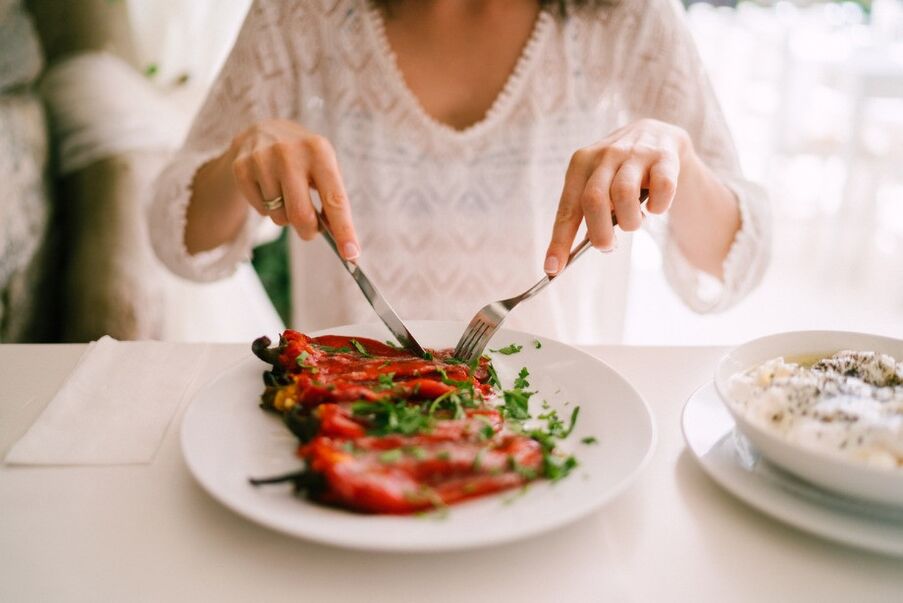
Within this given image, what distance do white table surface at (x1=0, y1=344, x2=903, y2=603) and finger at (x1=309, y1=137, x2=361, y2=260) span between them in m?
0.27

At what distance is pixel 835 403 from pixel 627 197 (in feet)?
0.94

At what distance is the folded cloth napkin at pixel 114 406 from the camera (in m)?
0.60

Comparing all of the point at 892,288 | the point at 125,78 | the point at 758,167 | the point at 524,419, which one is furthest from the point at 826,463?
the point at 758,167

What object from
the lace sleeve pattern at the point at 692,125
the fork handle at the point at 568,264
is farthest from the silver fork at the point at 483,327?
the lace sleeve pattern at the point at 692,125

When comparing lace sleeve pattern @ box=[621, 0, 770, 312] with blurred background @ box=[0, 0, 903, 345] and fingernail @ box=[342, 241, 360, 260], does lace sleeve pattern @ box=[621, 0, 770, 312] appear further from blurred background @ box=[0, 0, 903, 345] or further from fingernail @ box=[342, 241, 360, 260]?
blurred background @ box=[0, 0, 903, 345]

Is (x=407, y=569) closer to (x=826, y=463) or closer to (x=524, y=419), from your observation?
(x=524, y=419)

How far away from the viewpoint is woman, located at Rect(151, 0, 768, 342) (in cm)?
114

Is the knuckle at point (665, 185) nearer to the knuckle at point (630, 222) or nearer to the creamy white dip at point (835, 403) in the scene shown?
the knuckle at point (630, 222)

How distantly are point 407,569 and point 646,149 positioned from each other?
0.51m

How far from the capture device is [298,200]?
2.46 ft

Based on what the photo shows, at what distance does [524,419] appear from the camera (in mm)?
601

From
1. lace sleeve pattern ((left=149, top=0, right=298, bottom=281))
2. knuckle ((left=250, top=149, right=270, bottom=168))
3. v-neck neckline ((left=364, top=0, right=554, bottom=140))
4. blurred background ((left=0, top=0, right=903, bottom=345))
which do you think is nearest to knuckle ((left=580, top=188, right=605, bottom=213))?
knuckle ((left=250, top=149, right=270, bottom=168))

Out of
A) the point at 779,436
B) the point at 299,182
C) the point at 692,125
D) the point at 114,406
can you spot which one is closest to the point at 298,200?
the point at 299,182

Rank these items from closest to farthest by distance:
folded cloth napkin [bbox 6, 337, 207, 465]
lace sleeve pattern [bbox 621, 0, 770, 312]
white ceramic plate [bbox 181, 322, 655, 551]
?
white ceramic plate [bbox 181, 322, 655, 551]
folded cloth napkin [bbox 6, 337, 207, 465]
lace sleeve pattern [bbox 621, 0, 770, 312]
